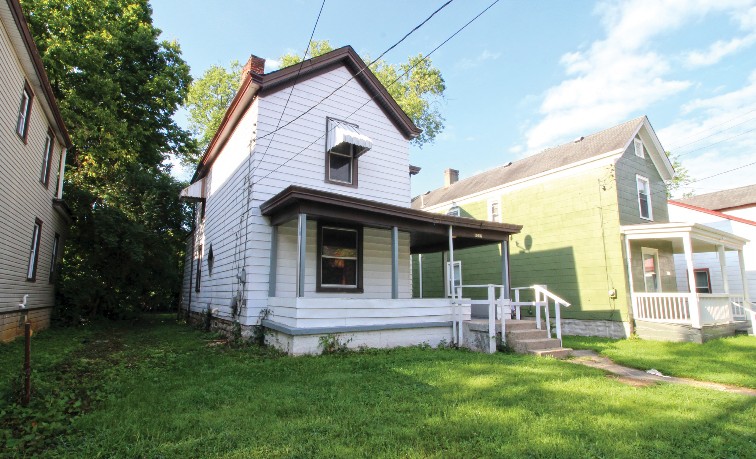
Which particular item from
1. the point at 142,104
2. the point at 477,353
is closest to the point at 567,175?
the point at 477,353

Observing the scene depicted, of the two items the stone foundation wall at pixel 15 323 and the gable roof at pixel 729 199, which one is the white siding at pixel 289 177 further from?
the gable roof at pixel 729 199

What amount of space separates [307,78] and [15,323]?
9069mm

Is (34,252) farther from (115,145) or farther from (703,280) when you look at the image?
(703,280)

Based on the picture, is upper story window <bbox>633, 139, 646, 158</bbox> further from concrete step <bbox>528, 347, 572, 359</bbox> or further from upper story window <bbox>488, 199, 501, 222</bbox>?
concrete step <bbox>528, 347, 572, 359</bbox>

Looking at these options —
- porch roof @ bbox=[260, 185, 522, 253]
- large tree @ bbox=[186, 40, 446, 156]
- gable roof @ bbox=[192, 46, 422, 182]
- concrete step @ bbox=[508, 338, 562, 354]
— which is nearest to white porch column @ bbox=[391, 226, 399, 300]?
porch roof @ bbox=[260, 185, 522, 253]

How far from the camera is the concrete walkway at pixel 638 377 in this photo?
6383mm

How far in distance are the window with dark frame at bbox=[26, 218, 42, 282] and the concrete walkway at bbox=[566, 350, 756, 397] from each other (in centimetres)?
1329

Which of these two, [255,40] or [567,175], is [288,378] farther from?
[567,175]

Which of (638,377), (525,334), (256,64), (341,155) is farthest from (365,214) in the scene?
(638,377)

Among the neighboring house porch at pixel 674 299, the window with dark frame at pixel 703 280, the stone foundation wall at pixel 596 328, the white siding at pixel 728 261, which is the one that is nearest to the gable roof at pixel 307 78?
the neighboring house porch at pixel 674 299

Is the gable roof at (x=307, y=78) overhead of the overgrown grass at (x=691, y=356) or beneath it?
overhead

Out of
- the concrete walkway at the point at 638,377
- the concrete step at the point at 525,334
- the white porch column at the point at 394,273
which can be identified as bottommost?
the concrete walkway at the point at 638,377

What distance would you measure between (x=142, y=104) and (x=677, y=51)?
853 inches

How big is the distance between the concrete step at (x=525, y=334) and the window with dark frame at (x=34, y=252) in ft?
39.0
